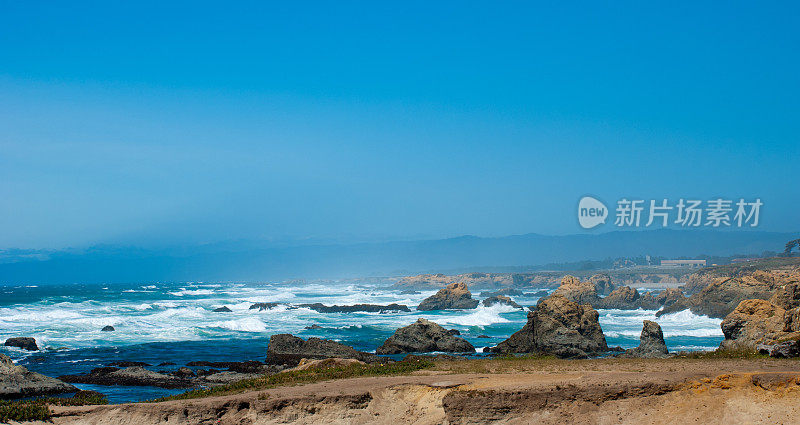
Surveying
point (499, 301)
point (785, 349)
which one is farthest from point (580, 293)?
point (785, 349)

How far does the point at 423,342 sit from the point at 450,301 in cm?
4167

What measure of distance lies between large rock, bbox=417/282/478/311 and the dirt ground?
5744cm

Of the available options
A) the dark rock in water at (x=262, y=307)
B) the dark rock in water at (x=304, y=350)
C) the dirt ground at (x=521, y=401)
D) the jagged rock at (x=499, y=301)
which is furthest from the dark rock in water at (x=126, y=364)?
the jagged rock at (x=499, y=301)

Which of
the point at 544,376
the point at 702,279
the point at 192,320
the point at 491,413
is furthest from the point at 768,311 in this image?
the point at 702,279

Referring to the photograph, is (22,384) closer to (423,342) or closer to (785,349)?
(423,342)

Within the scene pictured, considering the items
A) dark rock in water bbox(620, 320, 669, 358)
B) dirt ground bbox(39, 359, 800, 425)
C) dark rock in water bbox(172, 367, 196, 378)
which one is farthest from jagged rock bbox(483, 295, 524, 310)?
dirt ground bbox(39, 359, 800, 425)

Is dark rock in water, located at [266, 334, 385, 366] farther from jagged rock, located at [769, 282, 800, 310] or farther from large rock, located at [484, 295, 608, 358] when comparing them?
jagged rock, located at [769, 282, 800, 310]

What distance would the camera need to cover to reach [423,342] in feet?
111

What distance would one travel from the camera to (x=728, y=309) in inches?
2045

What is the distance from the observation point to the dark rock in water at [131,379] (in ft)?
78.3

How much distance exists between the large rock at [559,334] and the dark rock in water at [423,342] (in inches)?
70.6

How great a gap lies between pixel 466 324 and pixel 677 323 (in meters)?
16.8

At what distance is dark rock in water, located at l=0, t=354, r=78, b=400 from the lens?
20.2 metres

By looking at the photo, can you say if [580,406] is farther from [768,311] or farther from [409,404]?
[768,311]
